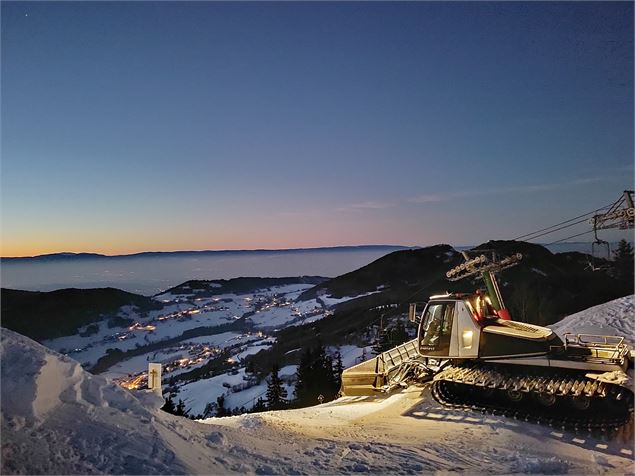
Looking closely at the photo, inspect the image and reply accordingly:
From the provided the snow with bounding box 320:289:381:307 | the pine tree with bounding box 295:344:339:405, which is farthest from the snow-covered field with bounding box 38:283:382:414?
the pine tree with bounding box 295:344:339:405

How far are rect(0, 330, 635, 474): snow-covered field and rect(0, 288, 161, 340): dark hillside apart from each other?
404 ft

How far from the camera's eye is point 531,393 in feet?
37.1

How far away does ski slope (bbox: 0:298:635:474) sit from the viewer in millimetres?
5355

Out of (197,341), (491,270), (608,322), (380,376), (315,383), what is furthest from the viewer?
(197,341)

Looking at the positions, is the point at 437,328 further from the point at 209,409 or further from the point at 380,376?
the point at 209,409

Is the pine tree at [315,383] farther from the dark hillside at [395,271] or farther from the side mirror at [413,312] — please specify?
the dark hillside at [395,271]

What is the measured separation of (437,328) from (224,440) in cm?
857

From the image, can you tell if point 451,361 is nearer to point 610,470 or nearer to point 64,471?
point 610,470

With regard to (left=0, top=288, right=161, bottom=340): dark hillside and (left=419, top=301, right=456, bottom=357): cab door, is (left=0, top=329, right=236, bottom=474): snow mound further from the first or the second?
→ (left=0, top=288, right=161, bottom=340): dark hillside

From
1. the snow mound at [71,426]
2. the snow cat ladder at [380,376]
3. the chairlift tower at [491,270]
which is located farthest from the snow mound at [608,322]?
the snow mound at [71,426]

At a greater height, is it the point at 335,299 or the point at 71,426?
the point at 71,426

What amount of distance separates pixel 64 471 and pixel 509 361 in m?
11.4

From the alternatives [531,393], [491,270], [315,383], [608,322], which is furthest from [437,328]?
[315,383]

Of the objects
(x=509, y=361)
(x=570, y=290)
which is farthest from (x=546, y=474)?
(x=570, y=290)
